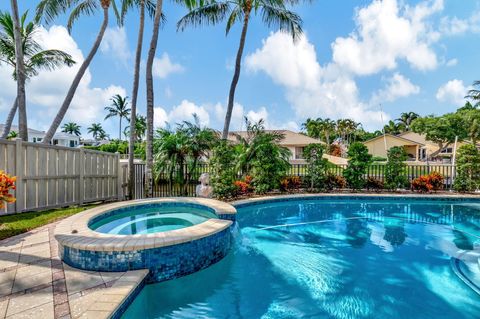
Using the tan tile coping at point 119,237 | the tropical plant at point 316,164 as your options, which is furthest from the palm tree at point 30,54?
the tropical plant at point 316,164

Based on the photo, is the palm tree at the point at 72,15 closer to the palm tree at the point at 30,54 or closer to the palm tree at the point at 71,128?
the palm tree at the point at 30,54

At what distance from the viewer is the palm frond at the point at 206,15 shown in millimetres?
11750

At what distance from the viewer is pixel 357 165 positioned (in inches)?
446

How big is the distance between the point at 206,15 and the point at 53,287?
12020 millimetres

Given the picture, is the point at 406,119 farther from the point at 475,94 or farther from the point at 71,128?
the point at 71,128

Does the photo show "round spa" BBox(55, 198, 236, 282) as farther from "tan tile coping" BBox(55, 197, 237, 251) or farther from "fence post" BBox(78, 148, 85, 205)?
"fence post" BBox(78, 148, 85, 205)

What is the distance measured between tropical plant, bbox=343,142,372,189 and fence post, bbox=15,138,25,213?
11.2 meters

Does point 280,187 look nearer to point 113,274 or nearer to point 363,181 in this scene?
point 363,181

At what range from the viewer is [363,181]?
11.5 m

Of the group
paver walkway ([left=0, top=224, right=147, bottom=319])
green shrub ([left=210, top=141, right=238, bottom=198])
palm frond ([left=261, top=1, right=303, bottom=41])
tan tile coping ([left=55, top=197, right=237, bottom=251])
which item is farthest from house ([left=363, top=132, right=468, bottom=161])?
paver walkway ([left=0, top=224, right=147, bottom=319])

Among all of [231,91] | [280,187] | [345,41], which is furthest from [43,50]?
[345,41]

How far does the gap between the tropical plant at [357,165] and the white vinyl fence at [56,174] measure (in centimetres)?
949

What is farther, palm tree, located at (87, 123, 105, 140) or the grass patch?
palm tree, located at (87, 123, 105, 140)

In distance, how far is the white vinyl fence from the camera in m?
6.00
